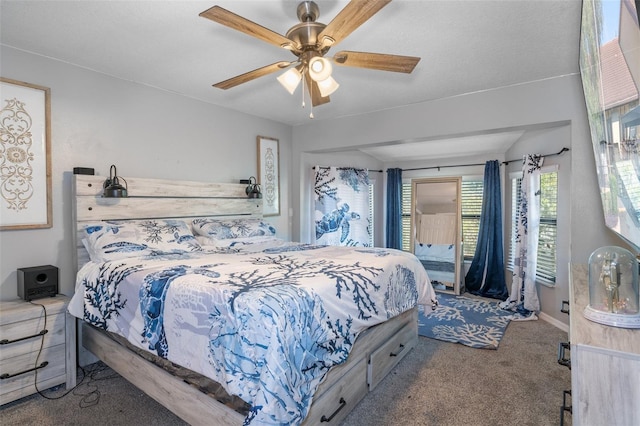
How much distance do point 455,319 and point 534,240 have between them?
1308 mm

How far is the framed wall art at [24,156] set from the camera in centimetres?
237

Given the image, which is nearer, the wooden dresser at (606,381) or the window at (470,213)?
the wooden dresser at (606,381)

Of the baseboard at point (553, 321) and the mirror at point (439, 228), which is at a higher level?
the mirror at point (439, 228)

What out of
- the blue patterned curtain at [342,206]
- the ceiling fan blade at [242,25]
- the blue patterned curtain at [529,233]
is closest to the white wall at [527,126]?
the blue patterned curtain at [529,233]

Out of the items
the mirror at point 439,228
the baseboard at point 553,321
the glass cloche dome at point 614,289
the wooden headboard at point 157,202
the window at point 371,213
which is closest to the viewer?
the glass cloche dome at point 614,289

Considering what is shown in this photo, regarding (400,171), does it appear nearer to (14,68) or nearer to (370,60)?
(370,60)

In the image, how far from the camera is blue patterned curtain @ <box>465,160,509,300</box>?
15.4 feet

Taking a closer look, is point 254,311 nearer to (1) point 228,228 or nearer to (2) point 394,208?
(1) point 228,228

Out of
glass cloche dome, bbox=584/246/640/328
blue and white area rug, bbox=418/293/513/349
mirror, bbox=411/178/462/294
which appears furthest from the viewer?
mirror, bbox=411/178/462/294

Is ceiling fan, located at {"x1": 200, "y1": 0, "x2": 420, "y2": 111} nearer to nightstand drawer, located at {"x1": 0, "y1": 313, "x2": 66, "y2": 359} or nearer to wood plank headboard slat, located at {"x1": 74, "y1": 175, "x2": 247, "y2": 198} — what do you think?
wood plank headboard slat, located at {"x1": 74, "y1": 175, "x2": 247, "y2": 198}

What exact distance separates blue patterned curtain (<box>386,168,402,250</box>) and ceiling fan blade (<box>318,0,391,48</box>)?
4.24 m

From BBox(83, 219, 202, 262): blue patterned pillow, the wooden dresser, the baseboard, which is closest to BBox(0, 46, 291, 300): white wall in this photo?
BBox(83, 219, 202, 262): blue patterned pillow

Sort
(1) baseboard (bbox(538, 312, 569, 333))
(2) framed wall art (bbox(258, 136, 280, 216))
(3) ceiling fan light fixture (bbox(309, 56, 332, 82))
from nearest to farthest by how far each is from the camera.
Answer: (3) ceiling fan light fixture (bbox(309, 56, 332, 82)) < (1) baseboard (bbox(538, 312, 569, 333)) < (2) framed wall art (bbox(258, 136, 280, 216))

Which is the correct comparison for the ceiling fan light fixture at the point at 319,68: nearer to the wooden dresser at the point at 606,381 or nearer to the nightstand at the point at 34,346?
the wooden dresser at the point at 606,381
